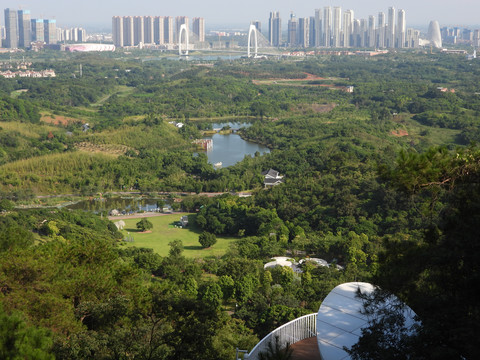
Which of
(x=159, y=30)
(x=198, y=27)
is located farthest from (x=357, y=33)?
(x=159, y=30)

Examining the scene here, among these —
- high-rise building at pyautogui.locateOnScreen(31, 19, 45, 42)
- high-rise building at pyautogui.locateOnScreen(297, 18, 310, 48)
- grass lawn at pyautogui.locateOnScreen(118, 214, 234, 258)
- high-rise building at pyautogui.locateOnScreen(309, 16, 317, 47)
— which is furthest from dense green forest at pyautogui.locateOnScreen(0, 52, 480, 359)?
high-rise building at pyautogui.locateOnScreen(31, 19, 45, 42)

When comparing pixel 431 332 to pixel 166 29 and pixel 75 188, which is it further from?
pixel 166 29

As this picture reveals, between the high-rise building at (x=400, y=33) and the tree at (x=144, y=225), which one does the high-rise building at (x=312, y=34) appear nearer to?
the high-rise building at (x=400, y=33)

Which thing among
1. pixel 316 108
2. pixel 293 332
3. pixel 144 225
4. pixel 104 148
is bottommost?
pixel 144 225

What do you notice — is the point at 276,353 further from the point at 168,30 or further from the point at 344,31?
the point at 168,30

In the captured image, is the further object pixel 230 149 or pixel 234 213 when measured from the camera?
pixel 230 149

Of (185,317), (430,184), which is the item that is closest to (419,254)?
(430,184)

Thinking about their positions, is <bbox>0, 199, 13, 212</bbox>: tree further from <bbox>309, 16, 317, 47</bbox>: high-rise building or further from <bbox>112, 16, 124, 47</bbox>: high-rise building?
<bbox>309, 16, 317, 47</bbox>: high-rise building
